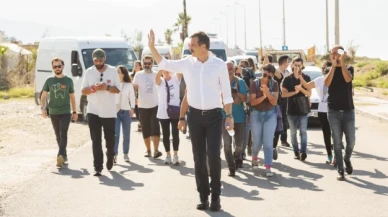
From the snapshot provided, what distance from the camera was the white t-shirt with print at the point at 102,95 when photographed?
11859 millimetres

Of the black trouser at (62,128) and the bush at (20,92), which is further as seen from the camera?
the bush at (20,92)

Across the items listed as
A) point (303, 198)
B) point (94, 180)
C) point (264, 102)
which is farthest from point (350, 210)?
point (94, 180)

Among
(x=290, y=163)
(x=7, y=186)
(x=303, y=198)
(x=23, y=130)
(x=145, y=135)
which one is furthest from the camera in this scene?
(x=23, y=130)

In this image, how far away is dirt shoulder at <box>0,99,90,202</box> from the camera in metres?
12.4

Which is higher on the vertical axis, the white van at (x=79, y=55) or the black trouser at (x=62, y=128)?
the white van at (x=79, y=55)

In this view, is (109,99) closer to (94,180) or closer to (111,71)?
(111,71)

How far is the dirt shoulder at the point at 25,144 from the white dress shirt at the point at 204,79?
2.98m

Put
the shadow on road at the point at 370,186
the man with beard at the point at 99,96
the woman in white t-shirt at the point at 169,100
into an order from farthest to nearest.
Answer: the woman in white t-shirt at the point at 169,100 → the man with beard at the point at 99,96 → the shadow on road at the point at 370,186

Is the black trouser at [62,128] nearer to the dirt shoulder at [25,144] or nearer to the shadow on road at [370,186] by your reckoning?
the dirt shoulder at [25,144]

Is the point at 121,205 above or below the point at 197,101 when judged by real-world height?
below

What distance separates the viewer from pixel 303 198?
9648 millimetres

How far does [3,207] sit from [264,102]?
4.14 metres

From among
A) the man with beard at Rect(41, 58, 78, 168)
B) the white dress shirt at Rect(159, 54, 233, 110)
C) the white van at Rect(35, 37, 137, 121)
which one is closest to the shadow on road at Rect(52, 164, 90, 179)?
the man with beard at Rect(41, 58, 78, 168)

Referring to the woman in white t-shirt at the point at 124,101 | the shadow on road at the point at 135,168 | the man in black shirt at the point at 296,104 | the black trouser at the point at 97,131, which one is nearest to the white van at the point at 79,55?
the woman in white t-shirt at the point at 124,101
